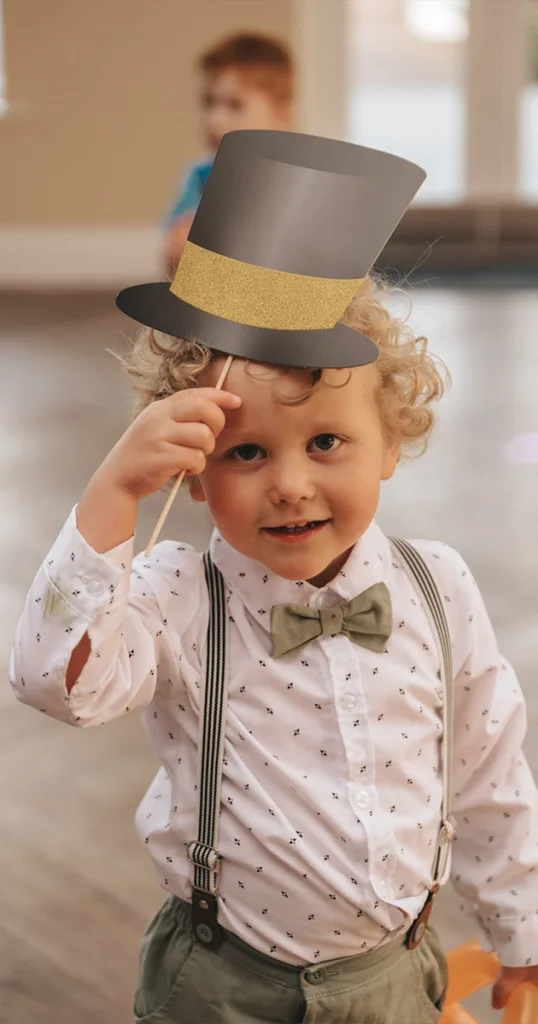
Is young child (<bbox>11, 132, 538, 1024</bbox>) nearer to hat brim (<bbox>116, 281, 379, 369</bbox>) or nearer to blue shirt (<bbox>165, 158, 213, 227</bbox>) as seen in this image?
hat brim (<bbox>116, 281, 379, 369</bbox>)

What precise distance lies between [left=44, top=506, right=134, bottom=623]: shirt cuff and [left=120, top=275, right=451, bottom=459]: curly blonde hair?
0.52ft

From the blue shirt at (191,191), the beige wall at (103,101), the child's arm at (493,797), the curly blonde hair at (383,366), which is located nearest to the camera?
the curly blonde hair at (383,366)

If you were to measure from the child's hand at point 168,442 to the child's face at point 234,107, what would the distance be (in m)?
2.32

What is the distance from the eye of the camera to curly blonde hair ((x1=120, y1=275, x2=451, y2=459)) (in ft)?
3.46

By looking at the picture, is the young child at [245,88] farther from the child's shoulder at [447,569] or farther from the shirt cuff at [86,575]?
the shirt cuff at [86,575]

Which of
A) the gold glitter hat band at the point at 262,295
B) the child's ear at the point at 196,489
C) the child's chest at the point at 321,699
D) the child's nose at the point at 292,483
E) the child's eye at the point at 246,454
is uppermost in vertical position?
the gold glitter hat band at the point at 262,295

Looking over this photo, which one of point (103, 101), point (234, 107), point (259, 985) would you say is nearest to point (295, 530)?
point (259, 985)

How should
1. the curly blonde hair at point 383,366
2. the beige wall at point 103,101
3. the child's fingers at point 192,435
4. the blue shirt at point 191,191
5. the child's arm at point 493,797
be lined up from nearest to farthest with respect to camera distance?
the child's fingers at point 192,435 < the curly blonde hair at point 383,366 < the child's arm at point 493,797 < the blue shirt at point 191,191 < the beige wall at point 103,101

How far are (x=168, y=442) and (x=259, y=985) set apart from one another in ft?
1.50

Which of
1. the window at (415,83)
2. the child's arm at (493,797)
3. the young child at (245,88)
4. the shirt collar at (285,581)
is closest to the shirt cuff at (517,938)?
the child's arm at (493,797)

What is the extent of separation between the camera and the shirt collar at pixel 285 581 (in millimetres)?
1082

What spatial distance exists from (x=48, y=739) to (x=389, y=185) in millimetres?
1377

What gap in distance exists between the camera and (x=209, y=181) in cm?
97

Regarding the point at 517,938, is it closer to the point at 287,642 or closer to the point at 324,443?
the point at 287,642
